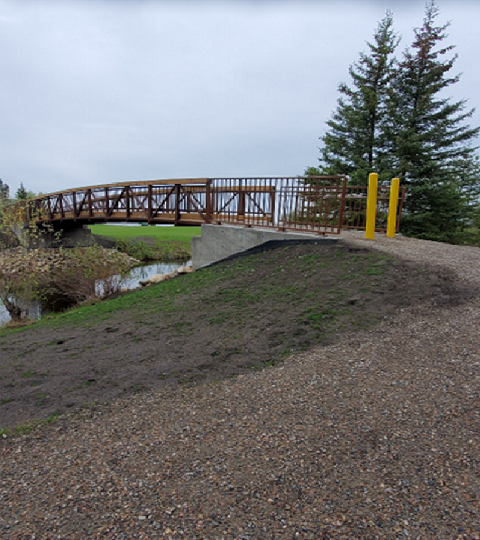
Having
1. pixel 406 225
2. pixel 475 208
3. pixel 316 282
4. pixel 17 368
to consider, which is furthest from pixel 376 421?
pixel 475 208

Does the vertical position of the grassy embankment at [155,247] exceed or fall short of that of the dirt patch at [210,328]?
it falls short

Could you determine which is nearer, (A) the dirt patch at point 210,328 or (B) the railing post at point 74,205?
(A) the dirt patch at point 210,328

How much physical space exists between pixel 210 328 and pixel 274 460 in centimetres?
320

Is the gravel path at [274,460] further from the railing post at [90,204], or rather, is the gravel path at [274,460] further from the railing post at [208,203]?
the railing post at [90,204]

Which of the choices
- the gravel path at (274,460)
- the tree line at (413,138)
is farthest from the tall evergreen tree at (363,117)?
the gravel path at (274,460)

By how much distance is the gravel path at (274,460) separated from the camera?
7.43 ft

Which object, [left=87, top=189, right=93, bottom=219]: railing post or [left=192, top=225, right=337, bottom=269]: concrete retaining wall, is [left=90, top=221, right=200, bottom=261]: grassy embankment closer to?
[left=87, top=189, right=93, bottom=219]: railing post

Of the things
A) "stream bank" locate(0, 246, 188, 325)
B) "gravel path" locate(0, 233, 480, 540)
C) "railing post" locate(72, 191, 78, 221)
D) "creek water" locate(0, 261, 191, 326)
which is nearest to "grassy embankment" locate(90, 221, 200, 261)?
"creek water" locate(0, 261, 191, 326)

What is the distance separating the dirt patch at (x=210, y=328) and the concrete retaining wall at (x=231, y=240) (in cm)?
143

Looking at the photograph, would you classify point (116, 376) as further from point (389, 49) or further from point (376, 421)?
point (389, 49)

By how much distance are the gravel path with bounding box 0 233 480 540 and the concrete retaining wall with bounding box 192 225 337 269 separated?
6128 mm

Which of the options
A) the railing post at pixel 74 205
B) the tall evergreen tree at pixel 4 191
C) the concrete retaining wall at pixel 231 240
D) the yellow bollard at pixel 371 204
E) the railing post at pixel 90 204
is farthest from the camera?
the tall evergreen tree at pixel 4 191

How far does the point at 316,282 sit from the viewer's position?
22.5ft

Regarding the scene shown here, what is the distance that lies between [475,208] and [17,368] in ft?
67.3
